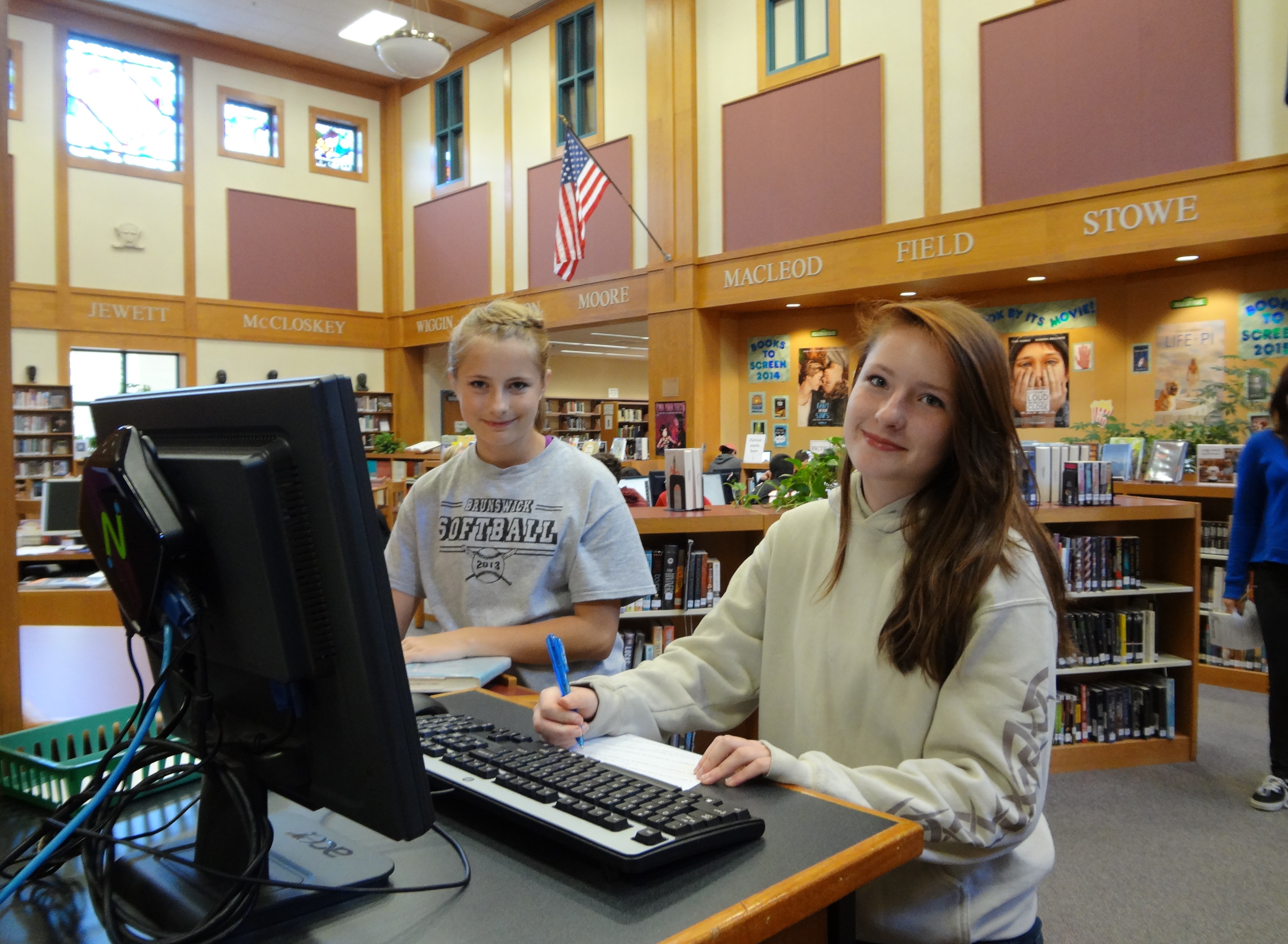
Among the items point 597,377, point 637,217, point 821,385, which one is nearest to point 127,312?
point 637,217

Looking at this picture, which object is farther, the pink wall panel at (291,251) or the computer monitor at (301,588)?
the pink wall panel at (291,251)

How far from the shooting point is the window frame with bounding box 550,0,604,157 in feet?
37.8

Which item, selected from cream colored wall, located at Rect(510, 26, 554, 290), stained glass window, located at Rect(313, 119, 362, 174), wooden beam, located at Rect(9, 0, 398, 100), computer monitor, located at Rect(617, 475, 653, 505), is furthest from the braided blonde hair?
stained glass window, located at Rect(313, 119, 362, 174)

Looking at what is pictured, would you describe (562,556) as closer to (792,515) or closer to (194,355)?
(792,515)

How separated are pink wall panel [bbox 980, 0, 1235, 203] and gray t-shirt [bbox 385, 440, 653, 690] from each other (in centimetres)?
745

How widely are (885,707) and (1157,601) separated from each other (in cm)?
385

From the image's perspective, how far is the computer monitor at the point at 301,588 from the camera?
66 centimetres

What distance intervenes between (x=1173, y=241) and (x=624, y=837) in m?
8.11

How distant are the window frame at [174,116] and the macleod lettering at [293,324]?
219 cm

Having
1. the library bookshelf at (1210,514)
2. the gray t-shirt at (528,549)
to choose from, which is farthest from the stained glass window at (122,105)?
the gray t-shirt at (528,549)

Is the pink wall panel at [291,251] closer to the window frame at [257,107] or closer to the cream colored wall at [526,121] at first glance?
the window frame at [257,107]

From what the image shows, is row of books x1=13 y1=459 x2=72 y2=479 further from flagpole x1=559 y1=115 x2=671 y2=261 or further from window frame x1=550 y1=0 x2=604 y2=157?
flagpole x1=559 y1=115 x2=671 y2=261

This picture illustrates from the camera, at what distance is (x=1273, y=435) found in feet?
11.7

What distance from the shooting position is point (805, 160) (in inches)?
376
